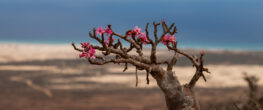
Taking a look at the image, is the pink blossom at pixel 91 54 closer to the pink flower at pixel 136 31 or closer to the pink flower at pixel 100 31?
the pink flower at pixel 100 31

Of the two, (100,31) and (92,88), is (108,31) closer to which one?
(100,31)

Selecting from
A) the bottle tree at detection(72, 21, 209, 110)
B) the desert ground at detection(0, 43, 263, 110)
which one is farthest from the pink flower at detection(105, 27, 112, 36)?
the desert ground at detection(0, 43, 263, 110)

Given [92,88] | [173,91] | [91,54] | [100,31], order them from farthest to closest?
1. [92,88]
2. [173,91]
3. [100,31]
4. [91,54]

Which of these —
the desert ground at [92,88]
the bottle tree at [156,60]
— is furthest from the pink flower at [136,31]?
the desert ground at [92,88]

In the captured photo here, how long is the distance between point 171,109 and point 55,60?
29.6 meters

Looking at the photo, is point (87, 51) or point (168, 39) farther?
point (168, 39)

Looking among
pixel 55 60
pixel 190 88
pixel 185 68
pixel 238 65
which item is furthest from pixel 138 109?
pixel 55 60

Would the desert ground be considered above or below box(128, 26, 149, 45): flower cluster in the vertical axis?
below

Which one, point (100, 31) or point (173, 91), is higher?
point (100, 31)

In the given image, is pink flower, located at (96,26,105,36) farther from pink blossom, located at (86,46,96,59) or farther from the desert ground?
the desert ground

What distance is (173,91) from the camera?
350 inches

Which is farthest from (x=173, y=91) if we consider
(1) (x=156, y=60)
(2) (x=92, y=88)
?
(2) (x=92, y=88)

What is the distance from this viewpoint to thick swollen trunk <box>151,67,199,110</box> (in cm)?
887

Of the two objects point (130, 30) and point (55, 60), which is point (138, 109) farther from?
point (55, 60)
